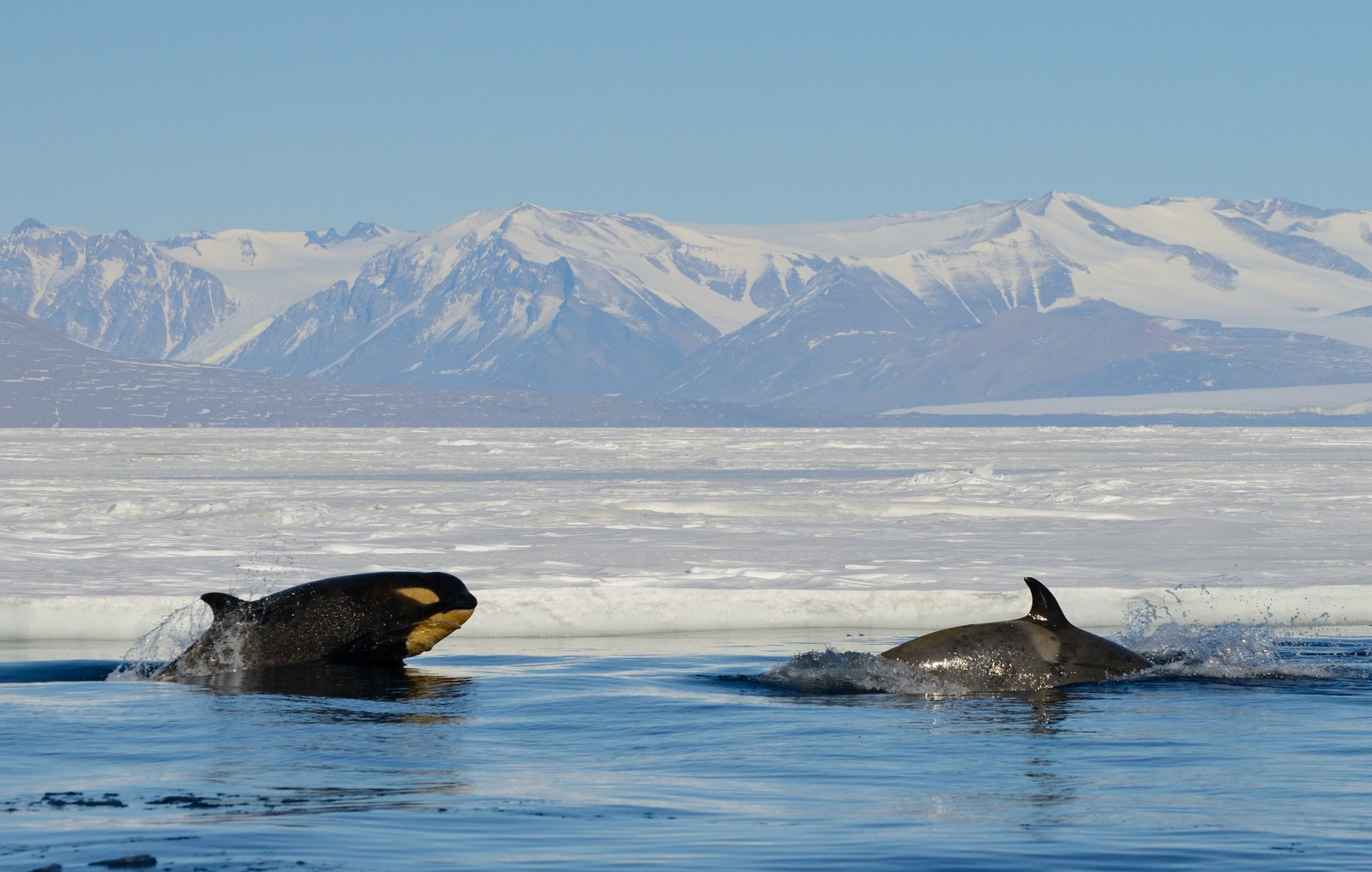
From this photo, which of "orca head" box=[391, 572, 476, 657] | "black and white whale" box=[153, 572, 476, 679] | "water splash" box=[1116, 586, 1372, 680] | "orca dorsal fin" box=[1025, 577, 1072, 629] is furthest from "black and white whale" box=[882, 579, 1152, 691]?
"black and white whale" box=[153, 572, 476, 679]

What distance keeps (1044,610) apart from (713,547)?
11.5 m

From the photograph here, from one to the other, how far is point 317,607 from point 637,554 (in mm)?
10185

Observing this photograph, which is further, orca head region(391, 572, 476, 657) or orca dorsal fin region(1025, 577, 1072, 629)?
orca dorsal fin region(1025, 577, 1072, 629)

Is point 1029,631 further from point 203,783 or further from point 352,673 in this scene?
point 203,783

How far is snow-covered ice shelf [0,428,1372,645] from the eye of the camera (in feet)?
56.2

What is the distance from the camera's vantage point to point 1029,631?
1193 centimetres

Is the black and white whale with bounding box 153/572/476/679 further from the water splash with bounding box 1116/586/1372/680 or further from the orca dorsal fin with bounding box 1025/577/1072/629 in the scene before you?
the water splash with bounding box 1116/586/1372/680

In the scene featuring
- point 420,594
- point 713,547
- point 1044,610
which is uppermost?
point 420,594

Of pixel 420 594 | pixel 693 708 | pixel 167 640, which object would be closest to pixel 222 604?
pixel 420 594

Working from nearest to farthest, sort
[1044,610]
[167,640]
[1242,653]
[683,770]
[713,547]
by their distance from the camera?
[683,770] → [1044,610] → [1242,653] → [167,640] → [713,547]

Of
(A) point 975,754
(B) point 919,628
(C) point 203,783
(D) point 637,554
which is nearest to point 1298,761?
(A) point 975,754

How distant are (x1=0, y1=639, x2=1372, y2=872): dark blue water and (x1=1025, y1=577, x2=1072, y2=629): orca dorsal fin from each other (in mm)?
522

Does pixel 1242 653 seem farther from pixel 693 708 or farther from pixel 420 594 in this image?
pixel 420 594

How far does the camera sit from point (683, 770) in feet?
30.3
